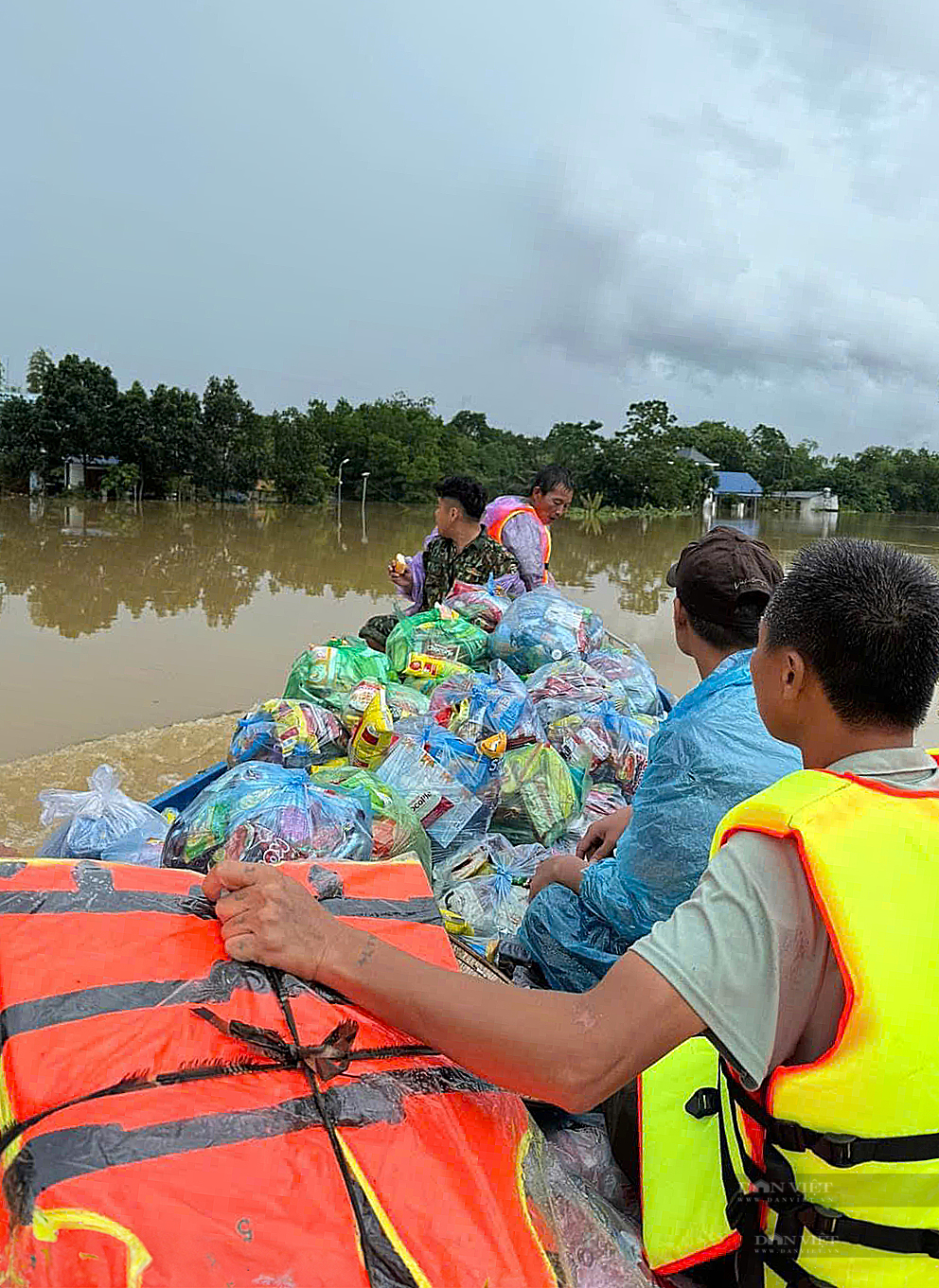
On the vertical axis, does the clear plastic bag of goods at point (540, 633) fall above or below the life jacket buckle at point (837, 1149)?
above

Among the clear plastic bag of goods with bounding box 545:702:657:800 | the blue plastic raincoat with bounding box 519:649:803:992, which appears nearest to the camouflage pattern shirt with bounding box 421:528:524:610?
the clear plastic bag of goods with bounding box 545:702:657:800

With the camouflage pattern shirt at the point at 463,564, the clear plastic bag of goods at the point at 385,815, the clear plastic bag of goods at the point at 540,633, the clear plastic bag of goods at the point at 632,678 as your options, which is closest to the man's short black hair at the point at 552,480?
the camouflage pattern shirt at the point at 463,564

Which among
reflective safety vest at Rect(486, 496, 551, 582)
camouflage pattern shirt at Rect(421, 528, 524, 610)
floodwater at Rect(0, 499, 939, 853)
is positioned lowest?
floodwater at Rect(0, 499, 939, 853)

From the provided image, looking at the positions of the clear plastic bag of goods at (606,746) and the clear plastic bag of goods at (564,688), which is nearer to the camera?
the clear plastic bag of goods at (606,746)

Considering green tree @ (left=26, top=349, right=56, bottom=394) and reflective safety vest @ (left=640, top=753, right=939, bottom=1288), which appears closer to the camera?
reflective safety vest @ (left=640, top=753, right=939, bottom=1288)

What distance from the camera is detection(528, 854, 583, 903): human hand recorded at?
7.36 ft

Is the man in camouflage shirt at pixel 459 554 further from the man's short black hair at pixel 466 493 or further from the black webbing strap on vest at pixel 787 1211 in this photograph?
the black webbing strap on vest at pixel 787 1211

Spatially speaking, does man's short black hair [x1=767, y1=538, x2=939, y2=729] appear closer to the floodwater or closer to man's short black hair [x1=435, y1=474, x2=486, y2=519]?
the floodwater

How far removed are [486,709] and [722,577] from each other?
4.91ft

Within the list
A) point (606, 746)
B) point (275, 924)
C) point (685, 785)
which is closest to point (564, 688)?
point (606, 746)

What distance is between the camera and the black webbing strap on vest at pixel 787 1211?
1032mm

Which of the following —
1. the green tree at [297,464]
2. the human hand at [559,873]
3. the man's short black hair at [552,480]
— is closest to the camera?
the human hand at [559,873]

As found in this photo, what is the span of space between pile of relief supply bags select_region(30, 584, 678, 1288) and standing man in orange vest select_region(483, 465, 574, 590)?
3.06ft

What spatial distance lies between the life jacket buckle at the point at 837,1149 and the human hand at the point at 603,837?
147 cm
